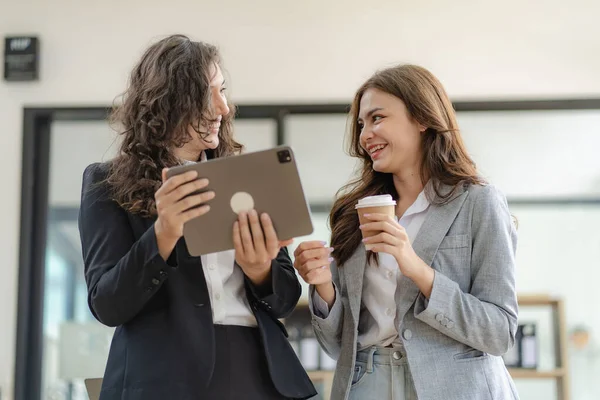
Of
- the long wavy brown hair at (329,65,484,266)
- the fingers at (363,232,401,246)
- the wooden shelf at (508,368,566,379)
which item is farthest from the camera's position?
the wooden shelf at (508,368,566,379)

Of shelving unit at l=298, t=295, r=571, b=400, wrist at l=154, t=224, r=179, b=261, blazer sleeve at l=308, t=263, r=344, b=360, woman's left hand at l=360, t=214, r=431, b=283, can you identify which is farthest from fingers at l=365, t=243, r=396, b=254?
shelving unit at l=298, t=295, r=571, b=400

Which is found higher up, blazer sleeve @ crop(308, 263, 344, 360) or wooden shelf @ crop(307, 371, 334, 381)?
blazer sleeve @ crop(308, 263, 344, 360)

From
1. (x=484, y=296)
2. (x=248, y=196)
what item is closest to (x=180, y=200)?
(x=248, y=196)

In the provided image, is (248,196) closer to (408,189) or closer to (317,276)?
(317,276)

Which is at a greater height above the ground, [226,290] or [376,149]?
[376,149]

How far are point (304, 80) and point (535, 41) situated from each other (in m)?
1.15

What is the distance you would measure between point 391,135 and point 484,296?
0.45m

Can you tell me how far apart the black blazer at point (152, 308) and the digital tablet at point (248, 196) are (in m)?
0.10

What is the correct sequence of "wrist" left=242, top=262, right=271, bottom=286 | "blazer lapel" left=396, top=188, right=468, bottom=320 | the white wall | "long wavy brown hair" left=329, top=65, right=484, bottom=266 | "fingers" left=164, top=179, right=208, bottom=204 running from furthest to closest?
the white wall → "long wavy brown hair" left=329, top=65, right=484, bottom=266 → "blazer lapel" left=396, top=188, right=468, bottom=320 → "wrist" left=242, top=262, right=271, bottom=286 → "fingers" left=164, top=179, right=208, bottom=204

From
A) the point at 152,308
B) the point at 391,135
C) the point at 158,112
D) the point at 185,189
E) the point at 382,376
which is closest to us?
the point at 185,189

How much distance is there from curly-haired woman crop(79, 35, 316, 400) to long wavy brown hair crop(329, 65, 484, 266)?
0.31 meters

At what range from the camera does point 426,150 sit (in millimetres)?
1897

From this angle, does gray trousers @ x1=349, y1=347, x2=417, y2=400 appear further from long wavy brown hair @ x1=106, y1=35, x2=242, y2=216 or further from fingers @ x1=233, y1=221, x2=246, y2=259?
long wavy brown hair @ x1=106, y1=35, x2=242, y2=216

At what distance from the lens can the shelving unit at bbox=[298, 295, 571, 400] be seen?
3510 mm
